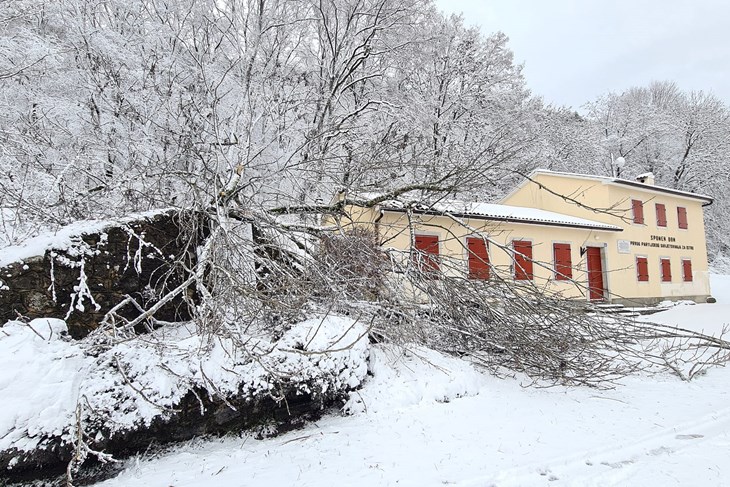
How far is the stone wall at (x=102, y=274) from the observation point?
489 cm

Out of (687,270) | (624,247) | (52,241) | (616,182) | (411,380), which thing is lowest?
(411,380)

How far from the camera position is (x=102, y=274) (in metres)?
5.54

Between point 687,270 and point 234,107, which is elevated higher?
point 234,107

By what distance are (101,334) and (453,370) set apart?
4631 mm

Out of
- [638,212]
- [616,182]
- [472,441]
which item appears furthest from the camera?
[638,212]

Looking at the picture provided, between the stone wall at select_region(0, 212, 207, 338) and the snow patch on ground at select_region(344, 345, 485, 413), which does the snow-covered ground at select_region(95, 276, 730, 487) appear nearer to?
the snow patch on ground at select_region(344, 345, 485, 413)

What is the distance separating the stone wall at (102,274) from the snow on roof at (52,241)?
41 millimetres

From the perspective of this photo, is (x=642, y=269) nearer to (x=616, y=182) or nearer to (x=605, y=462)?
(x=616, y=182)

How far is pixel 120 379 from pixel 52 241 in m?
2.11

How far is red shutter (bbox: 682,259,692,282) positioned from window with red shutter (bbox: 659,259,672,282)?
1205 mm

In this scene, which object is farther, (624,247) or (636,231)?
(636,231)

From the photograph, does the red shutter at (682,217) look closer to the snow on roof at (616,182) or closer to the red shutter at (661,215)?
the snow on roof at (616,182)

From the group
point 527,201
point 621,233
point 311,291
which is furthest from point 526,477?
point 527,201

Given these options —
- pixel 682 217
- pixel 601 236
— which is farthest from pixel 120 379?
pixel 682 217
